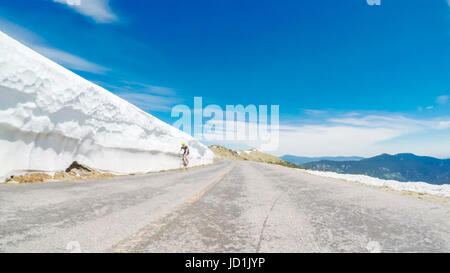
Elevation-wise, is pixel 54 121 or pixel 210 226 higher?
pixel 54 121

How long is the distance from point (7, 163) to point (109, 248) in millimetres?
7723

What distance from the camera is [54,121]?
9.76 meters

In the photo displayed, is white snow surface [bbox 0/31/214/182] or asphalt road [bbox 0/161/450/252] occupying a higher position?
white snow surface [bbox 0/31/214/182]

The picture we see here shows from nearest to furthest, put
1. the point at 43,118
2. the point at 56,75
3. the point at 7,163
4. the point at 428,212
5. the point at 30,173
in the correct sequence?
1. the point at 428,212
2. the point at 7,163
3. the point at 30,173
4. the point at 43,118
5. the point at 56,75

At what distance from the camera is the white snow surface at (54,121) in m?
7.90

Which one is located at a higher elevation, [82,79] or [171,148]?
[82,79]

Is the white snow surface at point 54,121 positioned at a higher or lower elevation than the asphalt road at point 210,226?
higher

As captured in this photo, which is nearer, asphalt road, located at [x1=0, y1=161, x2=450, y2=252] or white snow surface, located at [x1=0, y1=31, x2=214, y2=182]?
asphalt road, located at [x1=0, y1=161, x2=450, y2=252]

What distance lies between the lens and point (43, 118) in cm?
918

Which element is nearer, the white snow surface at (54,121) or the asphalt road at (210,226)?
the asphalt road at (210,226)

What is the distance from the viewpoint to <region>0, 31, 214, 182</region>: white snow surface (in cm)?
790

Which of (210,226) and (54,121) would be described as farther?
(54,121)
